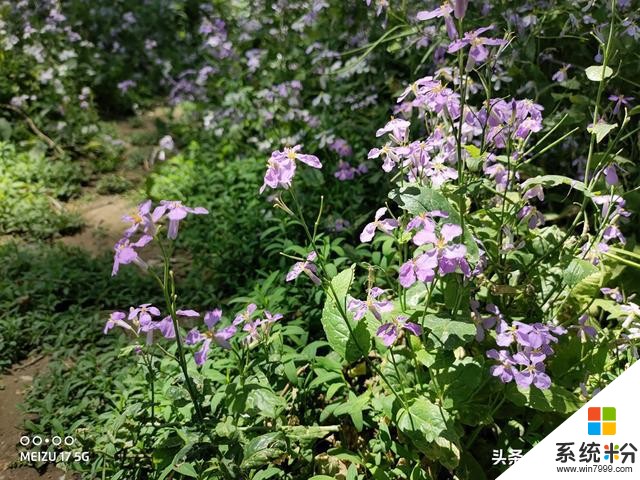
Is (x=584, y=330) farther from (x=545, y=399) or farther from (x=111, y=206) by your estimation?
(x=111, y=206)

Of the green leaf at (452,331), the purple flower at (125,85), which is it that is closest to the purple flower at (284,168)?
the green leaf at (452,331)

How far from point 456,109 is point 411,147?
Result: 168 mm

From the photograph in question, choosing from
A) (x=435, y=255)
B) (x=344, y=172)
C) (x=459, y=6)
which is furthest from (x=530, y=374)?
(x=344, y=172)

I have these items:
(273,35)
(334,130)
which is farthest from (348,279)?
(273,35)

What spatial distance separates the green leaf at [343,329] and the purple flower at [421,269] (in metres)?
0.30

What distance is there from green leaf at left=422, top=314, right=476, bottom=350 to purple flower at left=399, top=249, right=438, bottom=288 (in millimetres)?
207

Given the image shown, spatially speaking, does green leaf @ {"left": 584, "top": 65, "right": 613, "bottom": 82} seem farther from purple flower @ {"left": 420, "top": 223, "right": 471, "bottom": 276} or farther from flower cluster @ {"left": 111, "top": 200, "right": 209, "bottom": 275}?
flower cluster @ {"left": 111, "top": 200, "right": 209, "bottom": 275}

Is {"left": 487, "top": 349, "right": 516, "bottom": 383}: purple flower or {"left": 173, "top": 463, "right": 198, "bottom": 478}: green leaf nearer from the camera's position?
{"left": 487, "top": 349, "right": 516, "bottom": 383}: purple flower

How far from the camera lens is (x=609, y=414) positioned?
1783 mm

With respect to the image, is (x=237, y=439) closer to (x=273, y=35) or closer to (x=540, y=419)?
(x=540, y=419)

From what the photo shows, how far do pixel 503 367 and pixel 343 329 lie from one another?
0.49m

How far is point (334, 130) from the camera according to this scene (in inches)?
145

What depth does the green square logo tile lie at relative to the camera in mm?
1777

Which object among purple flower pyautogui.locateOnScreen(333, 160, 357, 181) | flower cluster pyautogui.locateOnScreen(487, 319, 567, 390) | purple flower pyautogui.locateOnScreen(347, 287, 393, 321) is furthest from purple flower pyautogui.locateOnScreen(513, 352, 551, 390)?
purple flower pyautogui.locateOnScreen(333, 160, 357, 181)
